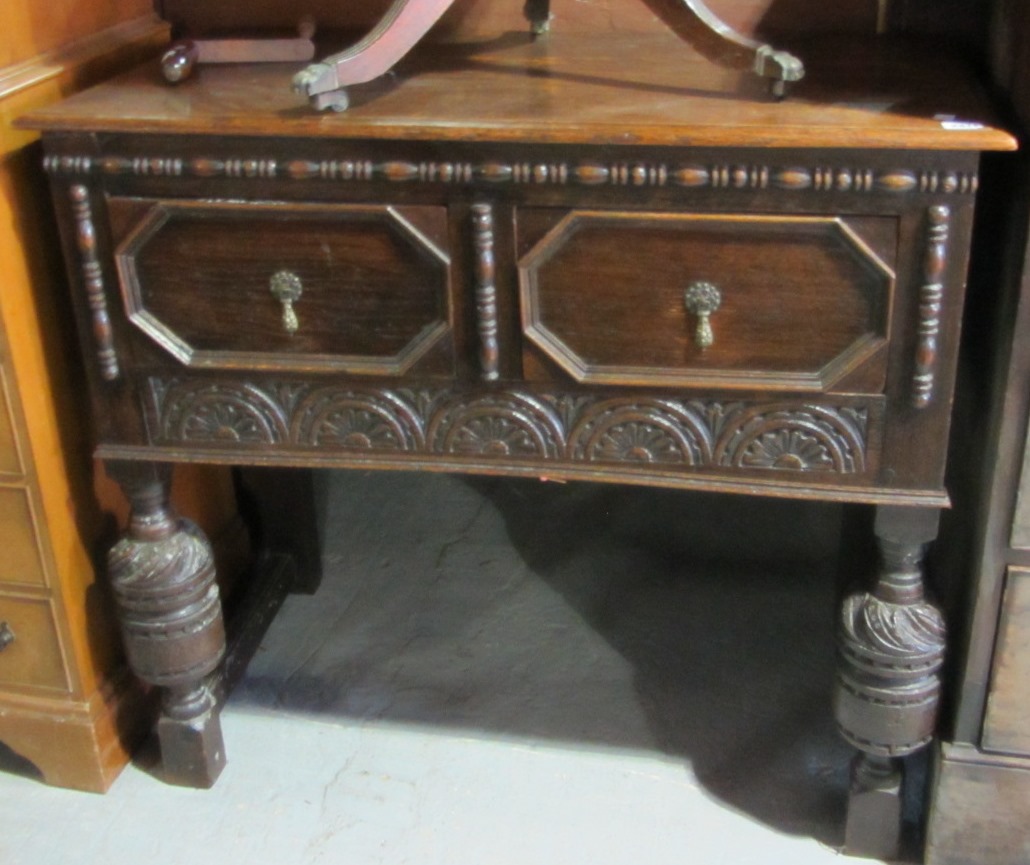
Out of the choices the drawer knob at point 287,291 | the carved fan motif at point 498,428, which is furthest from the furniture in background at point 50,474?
the carved fan motif at point 498,428

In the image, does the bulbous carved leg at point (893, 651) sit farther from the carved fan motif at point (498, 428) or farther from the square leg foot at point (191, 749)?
the square leg foot at point (191, 749)

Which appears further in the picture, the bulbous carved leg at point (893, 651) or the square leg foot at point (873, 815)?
the square leg foot at point (873, 815)

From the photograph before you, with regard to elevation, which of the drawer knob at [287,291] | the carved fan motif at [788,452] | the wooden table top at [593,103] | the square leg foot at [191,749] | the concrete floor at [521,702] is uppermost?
the wooden table top at [593,103]

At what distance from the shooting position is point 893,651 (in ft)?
4.20

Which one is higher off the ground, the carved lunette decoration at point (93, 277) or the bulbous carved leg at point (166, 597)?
the carved lunette decoration at point (93, 277)

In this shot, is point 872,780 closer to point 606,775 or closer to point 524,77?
point 606,775

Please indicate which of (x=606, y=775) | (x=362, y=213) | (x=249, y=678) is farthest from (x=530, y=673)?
(x=362, y=213)

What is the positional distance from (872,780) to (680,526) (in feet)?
2.28

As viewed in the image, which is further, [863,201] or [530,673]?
[530,673]

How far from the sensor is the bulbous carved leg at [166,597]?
1.42 m

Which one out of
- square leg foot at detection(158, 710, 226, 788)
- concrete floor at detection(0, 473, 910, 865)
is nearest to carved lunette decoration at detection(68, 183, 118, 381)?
square leg foot at detection(158, 710, 226, 788)

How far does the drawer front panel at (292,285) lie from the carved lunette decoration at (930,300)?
1.46ft

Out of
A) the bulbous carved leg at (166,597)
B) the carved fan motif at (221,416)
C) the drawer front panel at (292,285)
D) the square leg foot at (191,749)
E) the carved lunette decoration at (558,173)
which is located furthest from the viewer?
the square leg foot at (191,749)

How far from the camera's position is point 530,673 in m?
1.75
